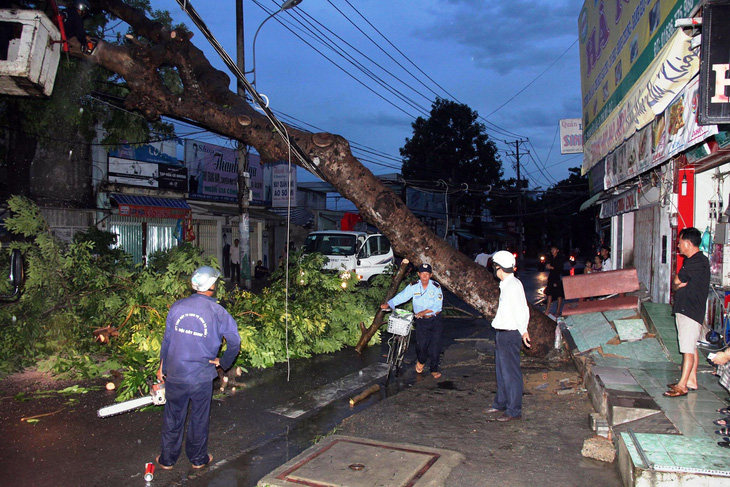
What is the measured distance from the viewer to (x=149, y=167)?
19547 millimetres

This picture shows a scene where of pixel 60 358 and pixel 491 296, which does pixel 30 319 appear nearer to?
pixel 60 358

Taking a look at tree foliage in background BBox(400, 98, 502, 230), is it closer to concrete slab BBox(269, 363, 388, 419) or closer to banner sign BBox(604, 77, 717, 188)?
banner sign BBox(604, 77, 717, 188)

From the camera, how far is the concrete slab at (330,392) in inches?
245

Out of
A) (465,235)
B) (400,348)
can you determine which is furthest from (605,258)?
(465,235)

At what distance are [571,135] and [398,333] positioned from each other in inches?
535

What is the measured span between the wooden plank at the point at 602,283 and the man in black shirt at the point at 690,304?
11.1ft

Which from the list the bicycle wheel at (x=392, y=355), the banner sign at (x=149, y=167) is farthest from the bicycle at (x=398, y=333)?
the banner sign at (x=149, y=167)

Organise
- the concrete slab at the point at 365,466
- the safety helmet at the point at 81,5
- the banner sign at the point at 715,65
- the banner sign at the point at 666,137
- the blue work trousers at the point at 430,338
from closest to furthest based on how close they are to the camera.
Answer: the concrete slab at the point at 365,466, the banner sign at the point at 715,65, the banner sign at the point at 666,137, the blue work trousers at the point at 430,338, the safety helmet at the point at 81,5

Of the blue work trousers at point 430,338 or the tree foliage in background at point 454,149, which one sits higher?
the tree foliage in background at point 454,149

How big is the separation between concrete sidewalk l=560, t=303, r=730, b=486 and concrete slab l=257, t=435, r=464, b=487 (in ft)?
5.01

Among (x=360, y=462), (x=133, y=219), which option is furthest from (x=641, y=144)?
(x=133, y=219)

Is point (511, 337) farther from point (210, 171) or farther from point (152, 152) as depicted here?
point (210, 171)

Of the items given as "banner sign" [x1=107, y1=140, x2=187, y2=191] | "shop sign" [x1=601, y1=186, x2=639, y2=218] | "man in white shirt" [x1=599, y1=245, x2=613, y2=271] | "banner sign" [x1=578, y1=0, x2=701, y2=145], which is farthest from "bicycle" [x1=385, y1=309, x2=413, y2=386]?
"banner sign" [x1=107, y1=140, x2=187, y2=191]

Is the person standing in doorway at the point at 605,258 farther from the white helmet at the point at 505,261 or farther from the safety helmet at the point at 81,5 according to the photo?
the safety helmet at the point at 81,5
